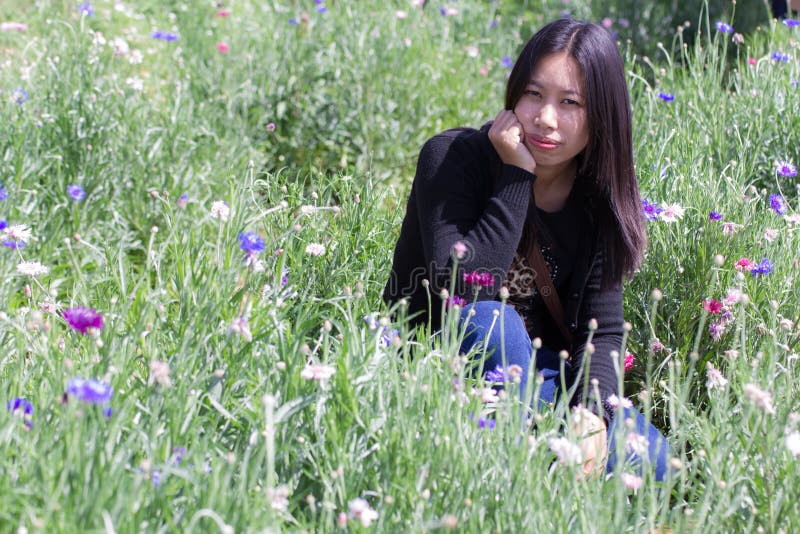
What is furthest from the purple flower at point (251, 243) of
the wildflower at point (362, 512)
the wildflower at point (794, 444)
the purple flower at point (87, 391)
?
the wildflower at point (794, 444)

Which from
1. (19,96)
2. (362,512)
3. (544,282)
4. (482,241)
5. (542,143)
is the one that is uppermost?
(542,143)

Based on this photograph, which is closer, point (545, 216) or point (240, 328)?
point (240, 328)

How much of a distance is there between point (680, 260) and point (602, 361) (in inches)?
18.8

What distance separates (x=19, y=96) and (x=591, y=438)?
7.39ft

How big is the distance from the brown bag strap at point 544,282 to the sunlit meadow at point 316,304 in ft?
0.76

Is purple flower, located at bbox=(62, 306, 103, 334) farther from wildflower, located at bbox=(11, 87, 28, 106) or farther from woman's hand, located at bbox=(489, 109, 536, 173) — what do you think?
wildflower, located at bbox=(11, 87, 28, 106)

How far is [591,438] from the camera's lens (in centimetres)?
198

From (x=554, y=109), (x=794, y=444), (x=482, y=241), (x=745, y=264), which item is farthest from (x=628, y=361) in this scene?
(x=794, y=444)

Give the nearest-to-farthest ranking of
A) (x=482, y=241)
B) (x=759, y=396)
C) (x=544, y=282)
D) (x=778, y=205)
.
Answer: (x=759, y=396)
(x=482, y=241)
(x=544, y=282)
(x=778, y=205)

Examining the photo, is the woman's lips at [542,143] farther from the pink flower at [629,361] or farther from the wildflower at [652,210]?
the pink flower at [629,361]

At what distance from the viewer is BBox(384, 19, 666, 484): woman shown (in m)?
2.12

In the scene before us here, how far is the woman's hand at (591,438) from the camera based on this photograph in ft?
5.17

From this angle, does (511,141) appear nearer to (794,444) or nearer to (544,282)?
(544,282)

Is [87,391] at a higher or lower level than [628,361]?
higher
